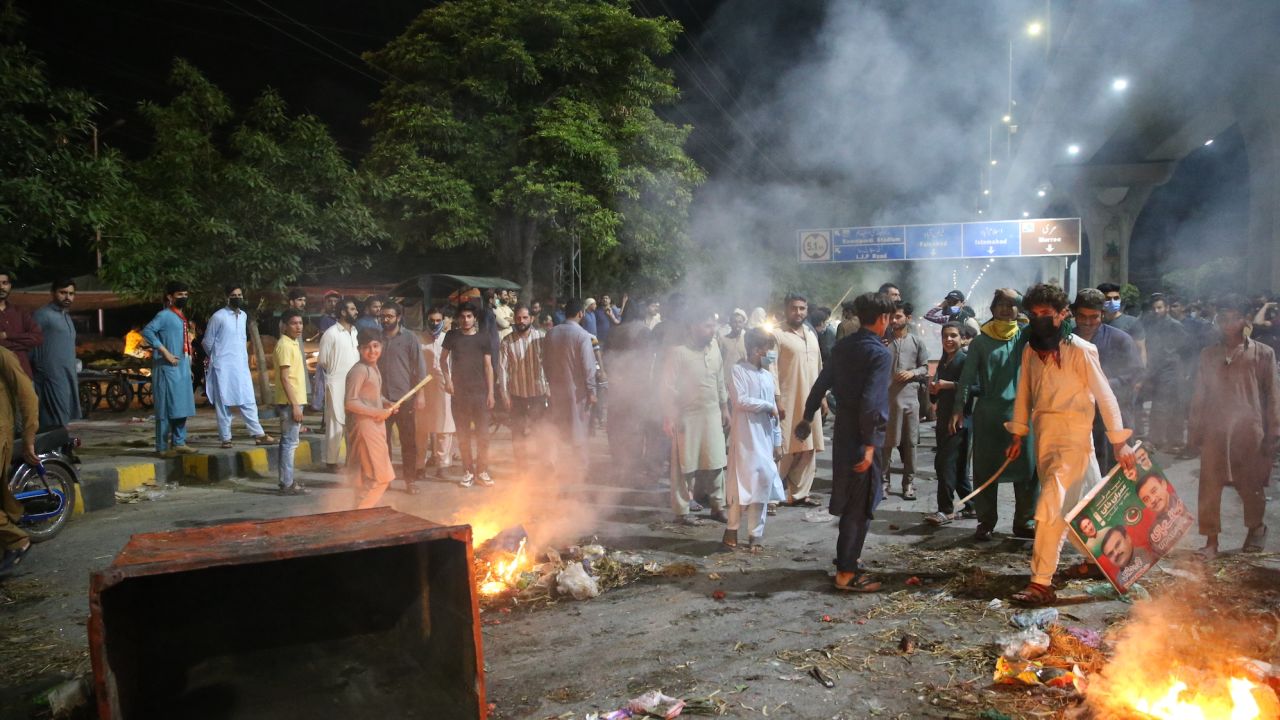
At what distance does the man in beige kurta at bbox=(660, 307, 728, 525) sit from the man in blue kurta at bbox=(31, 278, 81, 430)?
5.92m

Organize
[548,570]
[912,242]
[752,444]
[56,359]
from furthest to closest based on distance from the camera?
[912,242] → [56,359] → [752,444] → [548,570]

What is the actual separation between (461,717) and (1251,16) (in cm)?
1493

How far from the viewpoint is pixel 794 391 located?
25.0 ft

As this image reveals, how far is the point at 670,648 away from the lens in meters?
4.19

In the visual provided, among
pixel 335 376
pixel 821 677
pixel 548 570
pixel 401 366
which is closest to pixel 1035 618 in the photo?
pixel 821 677

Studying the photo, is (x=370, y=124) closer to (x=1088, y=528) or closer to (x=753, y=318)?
(x=753, y=318)

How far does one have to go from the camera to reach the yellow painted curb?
27.4 feet

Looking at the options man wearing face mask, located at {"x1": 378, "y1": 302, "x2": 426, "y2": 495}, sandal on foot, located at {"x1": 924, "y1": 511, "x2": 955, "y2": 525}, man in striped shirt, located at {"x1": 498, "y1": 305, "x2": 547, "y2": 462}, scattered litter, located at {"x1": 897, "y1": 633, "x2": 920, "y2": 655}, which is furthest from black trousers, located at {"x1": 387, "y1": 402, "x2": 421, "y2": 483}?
scattered litter, located at {"x1": 897, "y1": 633, "x2": 920, "y2": 655}

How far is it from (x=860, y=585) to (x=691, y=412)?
2.23 m

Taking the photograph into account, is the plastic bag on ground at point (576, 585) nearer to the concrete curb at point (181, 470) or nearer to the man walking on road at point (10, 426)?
the man walking on road at point (10, 426)

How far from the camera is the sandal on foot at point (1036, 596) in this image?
182 inches

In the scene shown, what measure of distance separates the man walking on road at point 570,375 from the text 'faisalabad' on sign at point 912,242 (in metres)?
22.0

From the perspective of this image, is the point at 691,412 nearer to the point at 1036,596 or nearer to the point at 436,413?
the point at 1036,596

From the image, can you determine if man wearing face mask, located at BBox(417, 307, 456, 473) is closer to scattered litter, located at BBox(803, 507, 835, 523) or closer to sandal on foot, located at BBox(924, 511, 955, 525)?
scattered litter, located at BBox(803, 507, 835, 523)
